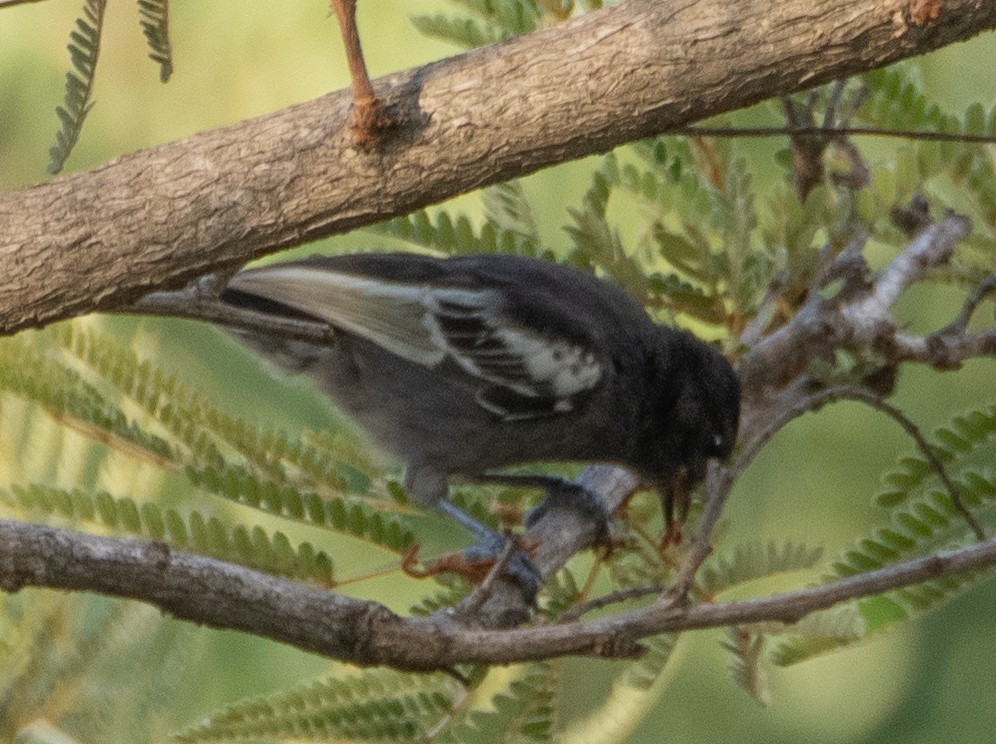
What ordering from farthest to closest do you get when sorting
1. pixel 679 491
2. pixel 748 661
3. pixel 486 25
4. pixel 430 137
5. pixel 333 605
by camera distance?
pixel 679 491 → pixel 486 25 → pixel 748 661 → pixel 333 605 → pixel 430 137

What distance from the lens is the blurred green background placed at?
11.8 feet

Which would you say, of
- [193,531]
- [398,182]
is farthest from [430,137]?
[193,531]

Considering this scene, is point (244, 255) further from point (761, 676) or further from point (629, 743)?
point (629, 743)

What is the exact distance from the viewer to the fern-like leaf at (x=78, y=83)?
177cm

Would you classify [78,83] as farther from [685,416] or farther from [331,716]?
[685,416]

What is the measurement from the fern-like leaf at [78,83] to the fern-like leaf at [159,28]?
0.21 feet

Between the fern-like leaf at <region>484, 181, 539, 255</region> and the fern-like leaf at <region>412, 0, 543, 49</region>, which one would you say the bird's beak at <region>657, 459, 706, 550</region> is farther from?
the fern-like leaf at <region>412, 0, 543, 49</region>

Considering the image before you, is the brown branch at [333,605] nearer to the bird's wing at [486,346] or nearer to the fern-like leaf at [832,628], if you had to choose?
the fern-like leaf at [832,628]

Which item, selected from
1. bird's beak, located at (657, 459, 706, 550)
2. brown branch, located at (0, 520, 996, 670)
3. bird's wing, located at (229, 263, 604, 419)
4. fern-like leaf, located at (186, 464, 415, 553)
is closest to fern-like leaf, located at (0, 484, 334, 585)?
fern-like leaf, located at (186, 464, 415, 553)

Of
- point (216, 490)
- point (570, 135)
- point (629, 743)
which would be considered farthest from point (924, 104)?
point (629, 743)

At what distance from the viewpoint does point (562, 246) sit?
4.13 metres

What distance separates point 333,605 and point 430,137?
0.63 metres

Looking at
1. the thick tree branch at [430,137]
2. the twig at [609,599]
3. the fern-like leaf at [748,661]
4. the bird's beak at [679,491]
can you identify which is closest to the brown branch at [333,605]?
the twig at [609,599]

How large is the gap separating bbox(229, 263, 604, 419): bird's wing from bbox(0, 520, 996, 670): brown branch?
4.71 feet
